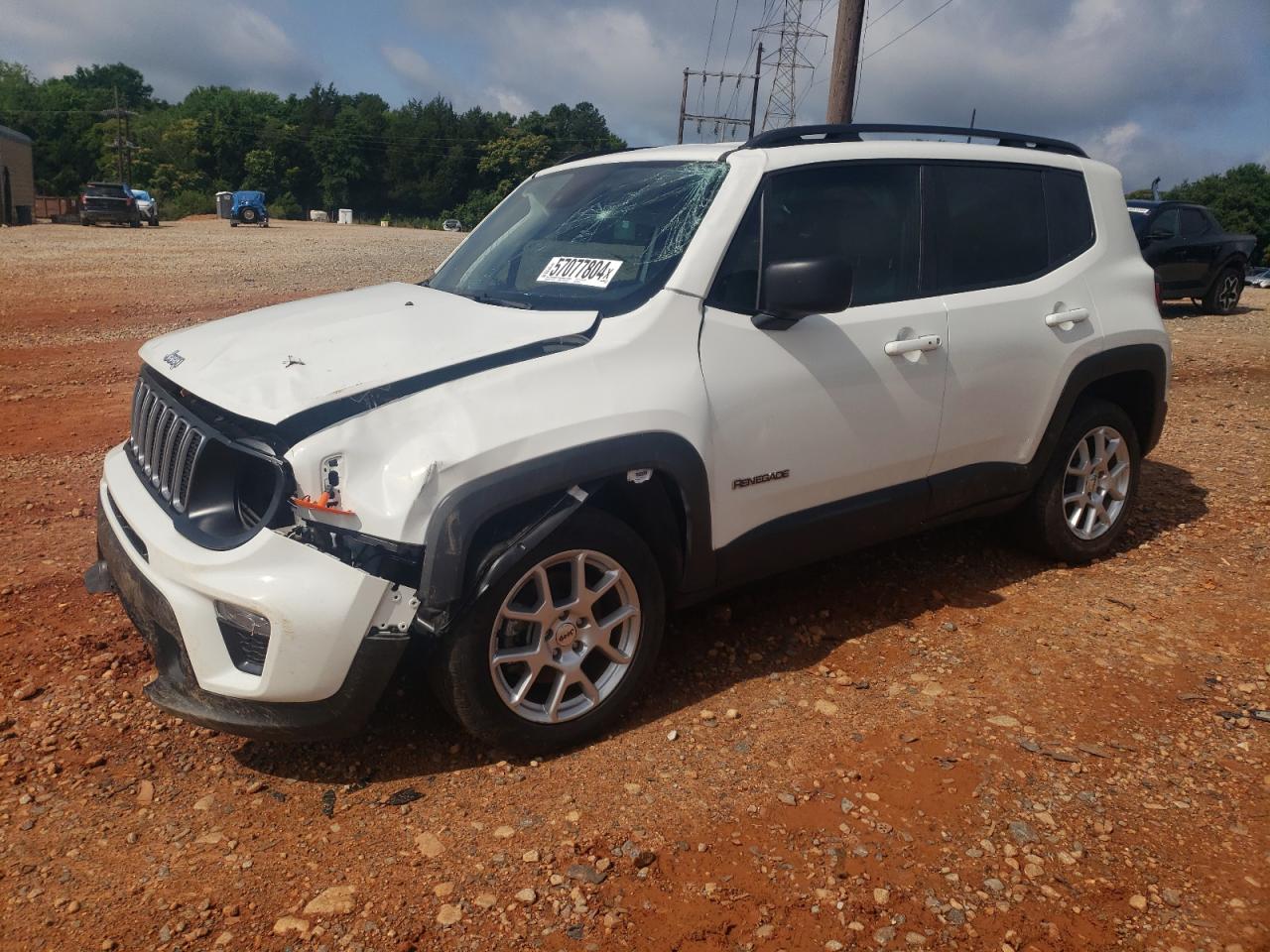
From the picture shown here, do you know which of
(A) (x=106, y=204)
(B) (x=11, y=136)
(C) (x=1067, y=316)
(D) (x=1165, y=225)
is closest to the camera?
(C) (x=1067, y=316)

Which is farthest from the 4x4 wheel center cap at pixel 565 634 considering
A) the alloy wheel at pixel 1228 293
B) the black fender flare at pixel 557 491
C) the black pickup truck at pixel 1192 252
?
the alloy wheel at pixel 1228 293

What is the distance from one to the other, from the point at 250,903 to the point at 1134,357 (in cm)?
447

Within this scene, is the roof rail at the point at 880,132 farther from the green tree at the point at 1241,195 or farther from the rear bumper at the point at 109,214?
the green tree at the point at 1241,195

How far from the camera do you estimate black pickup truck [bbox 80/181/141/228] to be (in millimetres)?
38875

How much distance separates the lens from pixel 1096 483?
16.3 ft

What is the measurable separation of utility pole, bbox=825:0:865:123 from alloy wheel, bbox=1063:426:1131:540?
8.20m

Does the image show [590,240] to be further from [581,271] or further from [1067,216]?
[1067,216]

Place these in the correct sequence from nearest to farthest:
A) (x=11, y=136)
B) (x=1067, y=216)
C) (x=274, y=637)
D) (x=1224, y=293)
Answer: (x=274, y=637) → (x=1067, y=216) → (x=1224, y=293) → (x=11, y=136)

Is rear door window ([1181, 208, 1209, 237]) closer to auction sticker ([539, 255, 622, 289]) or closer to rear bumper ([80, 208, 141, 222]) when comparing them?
auction sticker ([539, 255, 622, 289])

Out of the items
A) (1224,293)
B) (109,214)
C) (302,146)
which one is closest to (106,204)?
(109,214)

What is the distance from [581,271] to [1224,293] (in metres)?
15.6

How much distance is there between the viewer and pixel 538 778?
3172mm

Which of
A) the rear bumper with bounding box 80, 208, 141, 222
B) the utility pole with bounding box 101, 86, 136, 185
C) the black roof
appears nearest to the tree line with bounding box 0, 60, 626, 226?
the utility pole with bounding box 101, 86, 136, 185

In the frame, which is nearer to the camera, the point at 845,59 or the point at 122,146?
the point at 845,59
